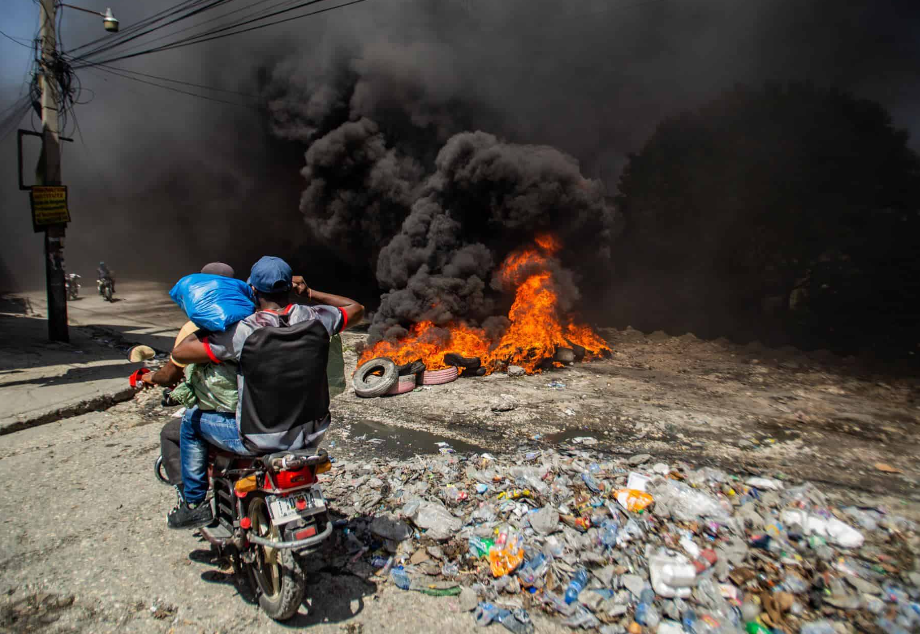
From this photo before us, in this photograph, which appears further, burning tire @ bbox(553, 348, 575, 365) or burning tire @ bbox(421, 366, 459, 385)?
burning tire @ bbox(553, 348, 575, 365)

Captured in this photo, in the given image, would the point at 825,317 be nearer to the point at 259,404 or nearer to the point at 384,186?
the point at 384,186

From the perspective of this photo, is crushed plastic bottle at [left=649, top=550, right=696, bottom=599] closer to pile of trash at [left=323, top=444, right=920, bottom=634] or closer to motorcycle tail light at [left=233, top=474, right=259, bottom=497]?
pile of trash at [left=323, top=444, right=920, bottom=634]

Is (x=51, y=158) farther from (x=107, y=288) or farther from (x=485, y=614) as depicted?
(x=485, y=614)

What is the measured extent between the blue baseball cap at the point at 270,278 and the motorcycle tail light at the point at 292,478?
1000 millimetres

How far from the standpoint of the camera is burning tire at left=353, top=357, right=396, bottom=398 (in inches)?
330

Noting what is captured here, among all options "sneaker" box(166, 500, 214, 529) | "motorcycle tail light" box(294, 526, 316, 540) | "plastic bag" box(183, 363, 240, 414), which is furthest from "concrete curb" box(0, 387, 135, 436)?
"motorcycle tail light" box(294, 526, 316, 540)

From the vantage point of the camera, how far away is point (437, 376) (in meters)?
9.41

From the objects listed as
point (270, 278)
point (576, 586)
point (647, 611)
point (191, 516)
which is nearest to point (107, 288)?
point (191, 516)

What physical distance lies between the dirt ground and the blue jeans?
2962mm

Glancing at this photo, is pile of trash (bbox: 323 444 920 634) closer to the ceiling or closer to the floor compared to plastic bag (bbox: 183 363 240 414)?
closer to the floor

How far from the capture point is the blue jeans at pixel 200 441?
2756 mm

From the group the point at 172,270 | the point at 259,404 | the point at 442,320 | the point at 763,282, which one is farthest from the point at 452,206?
the point at 172,270

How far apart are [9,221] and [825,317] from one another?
112 ft

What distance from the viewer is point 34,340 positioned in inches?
393
